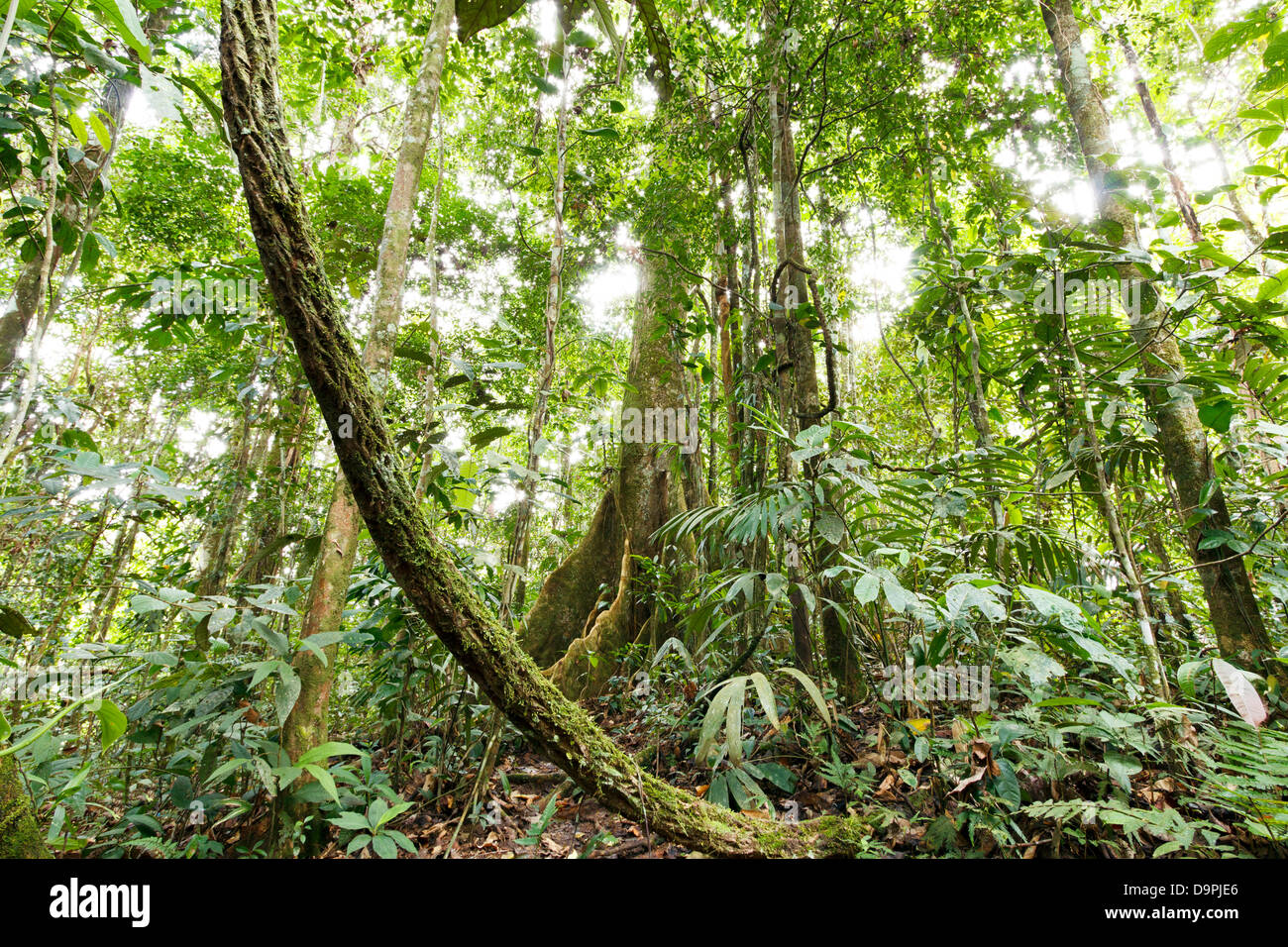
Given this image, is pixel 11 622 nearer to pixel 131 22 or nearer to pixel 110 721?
pixel 110 721

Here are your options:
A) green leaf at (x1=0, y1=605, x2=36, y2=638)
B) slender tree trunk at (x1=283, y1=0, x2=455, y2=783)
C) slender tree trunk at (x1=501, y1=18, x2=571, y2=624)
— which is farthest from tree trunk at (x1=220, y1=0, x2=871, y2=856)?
green leaf at (x1=0, y1=605, x2=36, y2=638)

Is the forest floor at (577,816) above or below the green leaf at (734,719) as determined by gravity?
below

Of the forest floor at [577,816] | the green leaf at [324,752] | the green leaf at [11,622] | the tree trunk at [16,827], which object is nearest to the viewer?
the tree trunk at [16,827]

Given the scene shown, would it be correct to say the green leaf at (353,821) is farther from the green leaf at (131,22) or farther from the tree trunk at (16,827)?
the green leaf at (131,22)

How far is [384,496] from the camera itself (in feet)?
3.98

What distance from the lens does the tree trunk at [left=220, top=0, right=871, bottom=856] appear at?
1.07m

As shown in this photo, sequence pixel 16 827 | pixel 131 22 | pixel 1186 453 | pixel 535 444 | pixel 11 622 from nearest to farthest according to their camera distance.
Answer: pixel 131 22 < pixel 16 827 < pixel 11 622 < pixel 535 444 < pixel 1186 453

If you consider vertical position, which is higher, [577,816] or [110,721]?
[110,721]

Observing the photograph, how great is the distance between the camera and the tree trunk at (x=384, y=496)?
1.07 metres

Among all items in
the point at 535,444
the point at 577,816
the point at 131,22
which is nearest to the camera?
the point at 131,22

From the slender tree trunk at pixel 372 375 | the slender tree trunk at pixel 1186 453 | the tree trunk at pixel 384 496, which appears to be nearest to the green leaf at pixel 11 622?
the slender tree trunk at pixel 372 375

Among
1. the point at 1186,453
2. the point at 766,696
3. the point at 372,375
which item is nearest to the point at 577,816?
the point at 766,696

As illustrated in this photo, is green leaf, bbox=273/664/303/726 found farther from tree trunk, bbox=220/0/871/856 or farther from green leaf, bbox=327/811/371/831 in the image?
tree trunk, bbox=220/0/871/856
